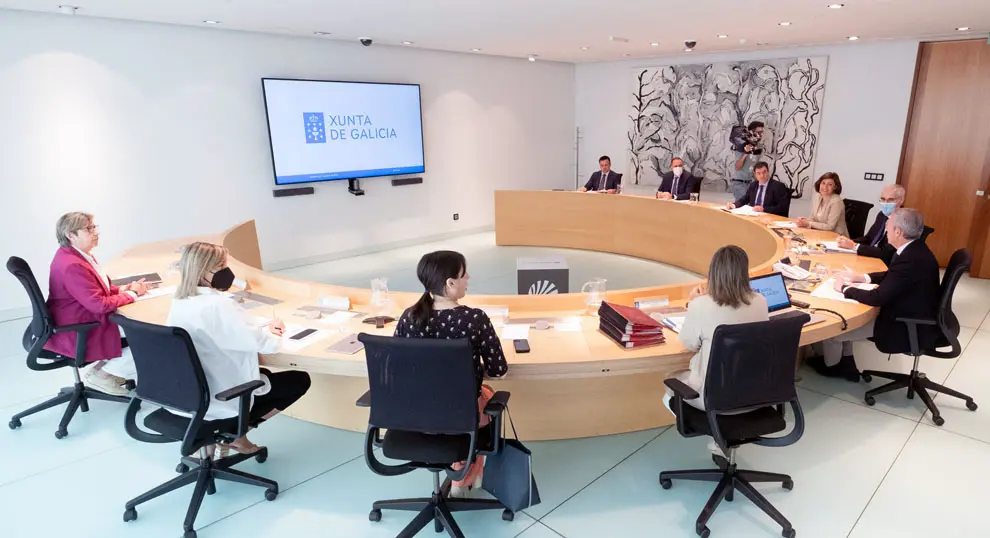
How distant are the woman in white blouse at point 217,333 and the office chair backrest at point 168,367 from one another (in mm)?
105

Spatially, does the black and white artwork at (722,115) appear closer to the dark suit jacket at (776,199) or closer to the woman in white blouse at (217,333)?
the dark suit jacket at (776,199)

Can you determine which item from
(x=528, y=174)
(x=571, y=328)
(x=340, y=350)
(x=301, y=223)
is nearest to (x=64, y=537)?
(x=340, y=350)

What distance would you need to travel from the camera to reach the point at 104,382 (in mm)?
3725

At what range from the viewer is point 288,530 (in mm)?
2605

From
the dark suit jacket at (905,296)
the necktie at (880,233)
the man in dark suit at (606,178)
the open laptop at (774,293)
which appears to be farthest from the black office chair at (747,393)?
the man in dark suit at (606,178)

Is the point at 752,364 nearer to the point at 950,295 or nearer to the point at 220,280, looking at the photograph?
the point at 950,295

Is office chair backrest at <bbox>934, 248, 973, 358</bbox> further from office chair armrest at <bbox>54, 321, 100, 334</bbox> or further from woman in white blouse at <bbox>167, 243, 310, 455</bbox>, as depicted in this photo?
office chair armrest at <bbox>54, 321, 100, 334</bbox>

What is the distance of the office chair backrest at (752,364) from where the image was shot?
2.26 m

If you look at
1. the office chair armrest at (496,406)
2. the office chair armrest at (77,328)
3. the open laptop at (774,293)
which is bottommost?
the office chair armrest at (496,406)

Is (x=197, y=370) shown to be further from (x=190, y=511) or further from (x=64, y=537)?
(x=64, y=537)

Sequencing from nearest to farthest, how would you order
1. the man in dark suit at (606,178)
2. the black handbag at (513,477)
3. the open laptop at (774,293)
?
the black handbag at (513,477) < the open laptop at (774,293) < the man in dark suit at (606,178)

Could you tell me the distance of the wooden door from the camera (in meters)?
6.43

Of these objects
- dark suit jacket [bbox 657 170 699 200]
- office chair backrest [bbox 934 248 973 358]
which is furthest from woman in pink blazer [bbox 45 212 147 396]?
dark suit jacket [bbox 657 170 699 200]

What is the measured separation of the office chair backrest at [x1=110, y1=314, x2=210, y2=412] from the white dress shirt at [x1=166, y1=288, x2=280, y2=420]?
0.41 feet
